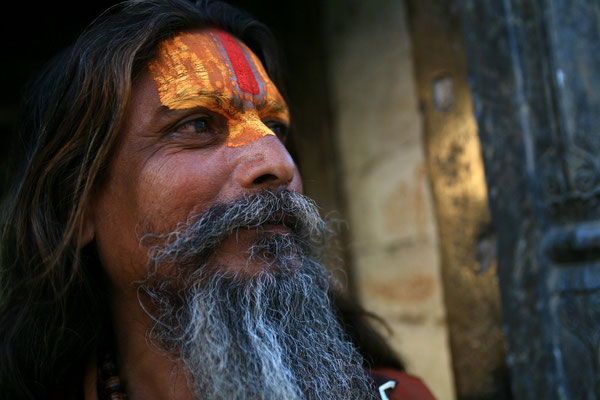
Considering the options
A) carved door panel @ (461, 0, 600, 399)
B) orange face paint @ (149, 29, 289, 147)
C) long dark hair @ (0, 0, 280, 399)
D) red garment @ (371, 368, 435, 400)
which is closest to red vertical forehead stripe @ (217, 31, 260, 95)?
orange face paint @ (149, 29, 289, 147)

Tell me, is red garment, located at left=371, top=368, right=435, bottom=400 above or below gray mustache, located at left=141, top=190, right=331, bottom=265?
below

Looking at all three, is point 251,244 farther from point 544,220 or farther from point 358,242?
point 358,242

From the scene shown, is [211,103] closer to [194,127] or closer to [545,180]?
[194,127]

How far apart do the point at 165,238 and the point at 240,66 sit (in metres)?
0.61

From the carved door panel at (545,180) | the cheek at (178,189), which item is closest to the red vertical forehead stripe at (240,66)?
the cheek at (178,189)

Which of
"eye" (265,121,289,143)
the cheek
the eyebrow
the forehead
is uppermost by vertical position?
the forehead

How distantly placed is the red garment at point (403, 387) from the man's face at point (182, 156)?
662 mm

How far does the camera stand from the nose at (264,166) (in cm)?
140

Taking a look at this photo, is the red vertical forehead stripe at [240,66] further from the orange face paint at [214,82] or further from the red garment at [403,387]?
the red garment at [403,387]

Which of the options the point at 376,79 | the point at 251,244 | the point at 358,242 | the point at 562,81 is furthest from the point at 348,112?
the point at 251,244

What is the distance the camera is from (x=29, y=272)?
162 centimetres

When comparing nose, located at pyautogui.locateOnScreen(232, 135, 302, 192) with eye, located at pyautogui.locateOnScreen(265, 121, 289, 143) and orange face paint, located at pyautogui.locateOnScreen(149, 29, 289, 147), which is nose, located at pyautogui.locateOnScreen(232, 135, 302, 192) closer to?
orange face paint, located at pyautogui.locateOnScreen(149, 29, 289, 147)

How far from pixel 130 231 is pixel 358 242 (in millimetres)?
1537

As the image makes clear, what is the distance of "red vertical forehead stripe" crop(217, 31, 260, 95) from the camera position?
→ 157 centimetres
